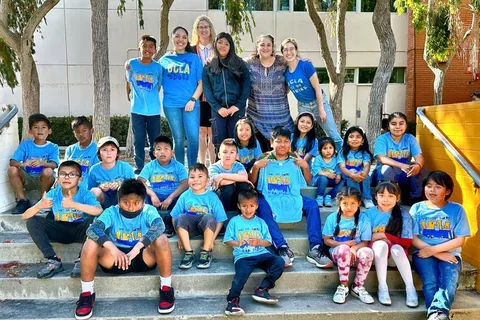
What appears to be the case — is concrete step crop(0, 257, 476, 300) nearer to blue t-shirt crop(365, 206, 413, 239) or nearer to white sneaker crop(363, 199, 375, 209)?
blue t-shirt crop(365, 206, 413, 239)

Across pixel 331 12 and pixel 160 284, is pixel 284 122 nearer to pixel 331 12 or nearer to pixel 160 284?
pixel 160 284

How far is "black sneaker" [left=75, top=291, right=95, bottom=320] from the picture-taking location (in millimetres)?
2867

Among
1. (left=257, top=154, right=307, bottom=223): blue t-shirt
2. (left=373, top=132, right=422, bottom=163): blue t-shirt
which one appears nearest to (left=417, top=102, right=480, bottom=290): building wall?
(left=373, top=132, right=422, bottom=163): blue t-shirt

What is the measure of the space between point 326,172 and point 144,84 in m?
2.37

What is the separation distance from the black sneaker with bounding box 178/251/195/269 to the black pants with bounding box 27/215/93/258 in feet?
2.98

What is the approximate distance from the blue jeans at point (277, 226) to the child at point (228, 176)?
0.82 feet

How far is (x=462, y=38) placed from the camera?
10.8 m

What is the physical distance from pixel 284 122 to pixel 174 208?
1766 millimetres

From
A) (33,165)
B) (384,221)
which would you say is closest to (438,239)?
(384,221)

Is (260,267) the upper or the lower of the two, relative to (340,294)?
upper

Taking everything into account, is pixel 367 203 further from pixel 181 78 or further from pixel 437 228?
pixel 181 78

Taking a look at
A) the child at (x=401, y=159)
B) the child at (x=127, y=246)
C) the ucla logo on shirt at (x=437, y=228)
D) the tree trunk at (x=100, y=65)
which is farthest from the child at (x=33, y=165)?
the ucla logo on shirt at (x=437, y=228)

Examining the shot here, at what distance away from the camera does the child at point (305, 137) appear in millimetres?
4430

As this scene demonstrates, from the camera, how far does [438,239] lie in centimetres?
324
